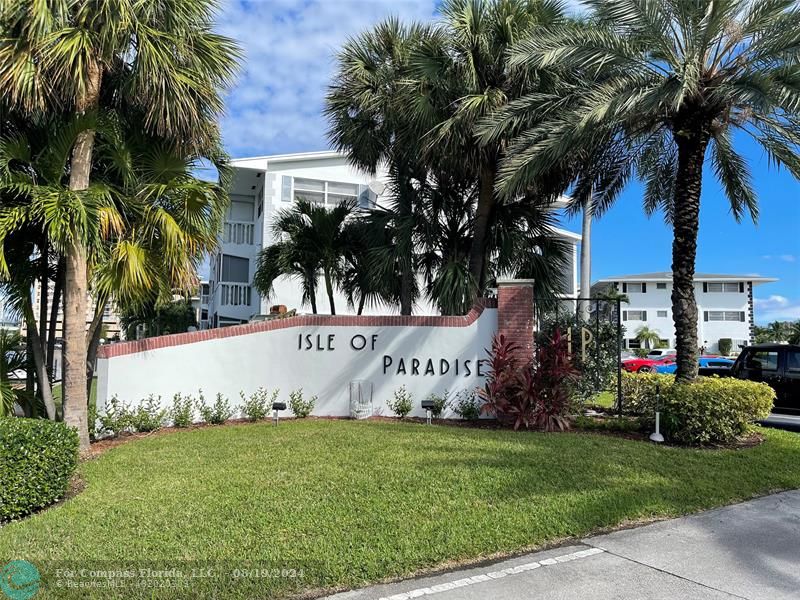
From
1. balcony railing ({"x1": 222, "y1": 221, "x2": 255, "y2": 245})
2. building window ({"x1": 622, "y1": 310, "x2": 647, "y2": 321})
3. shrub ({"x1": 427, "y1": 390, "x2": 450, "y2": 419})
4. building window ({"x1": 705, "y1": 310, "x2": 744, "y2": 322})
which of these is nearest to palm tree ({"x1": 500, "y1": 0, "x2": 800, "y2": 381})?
shrub ({"x1": 427, "y1": 390, "x2": 450, "y2": 419})

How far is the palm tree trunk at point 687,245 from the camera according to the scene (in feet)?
31.1

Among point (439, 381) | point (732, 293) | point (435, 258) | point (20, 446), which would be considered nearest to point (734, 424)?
point (439, 381)

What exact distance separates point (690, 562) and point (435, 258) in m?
9.40

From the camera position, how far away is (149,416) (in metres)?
9.66

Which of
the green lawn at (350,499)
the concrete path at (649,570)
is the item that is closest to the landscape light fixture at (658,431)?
the green lawn at (350,499)

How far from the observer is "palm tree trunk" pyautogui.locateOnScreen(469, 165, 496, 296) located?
11.9 meters

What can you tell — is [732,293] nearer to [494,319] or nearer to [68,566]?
[494,319]

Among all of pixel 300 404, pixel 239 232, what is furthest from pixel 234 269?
pixel 300 404

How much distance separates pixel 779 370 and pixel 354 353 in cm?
907

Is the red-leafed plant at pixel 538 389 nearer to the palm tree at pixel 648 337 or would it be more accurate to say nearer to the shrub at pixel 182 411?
the shrub at pixel 182 411

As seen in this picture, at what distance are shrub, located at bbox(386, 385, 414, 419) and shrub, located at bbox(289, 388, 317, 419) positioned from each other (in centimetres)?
149

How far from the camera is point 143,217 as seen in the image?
8.34m

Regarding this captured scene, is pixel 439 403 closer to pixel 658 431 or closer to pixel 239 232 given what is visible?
pixel 658 431

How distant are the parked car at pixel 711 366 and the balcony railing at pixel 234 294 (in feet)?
58.7
